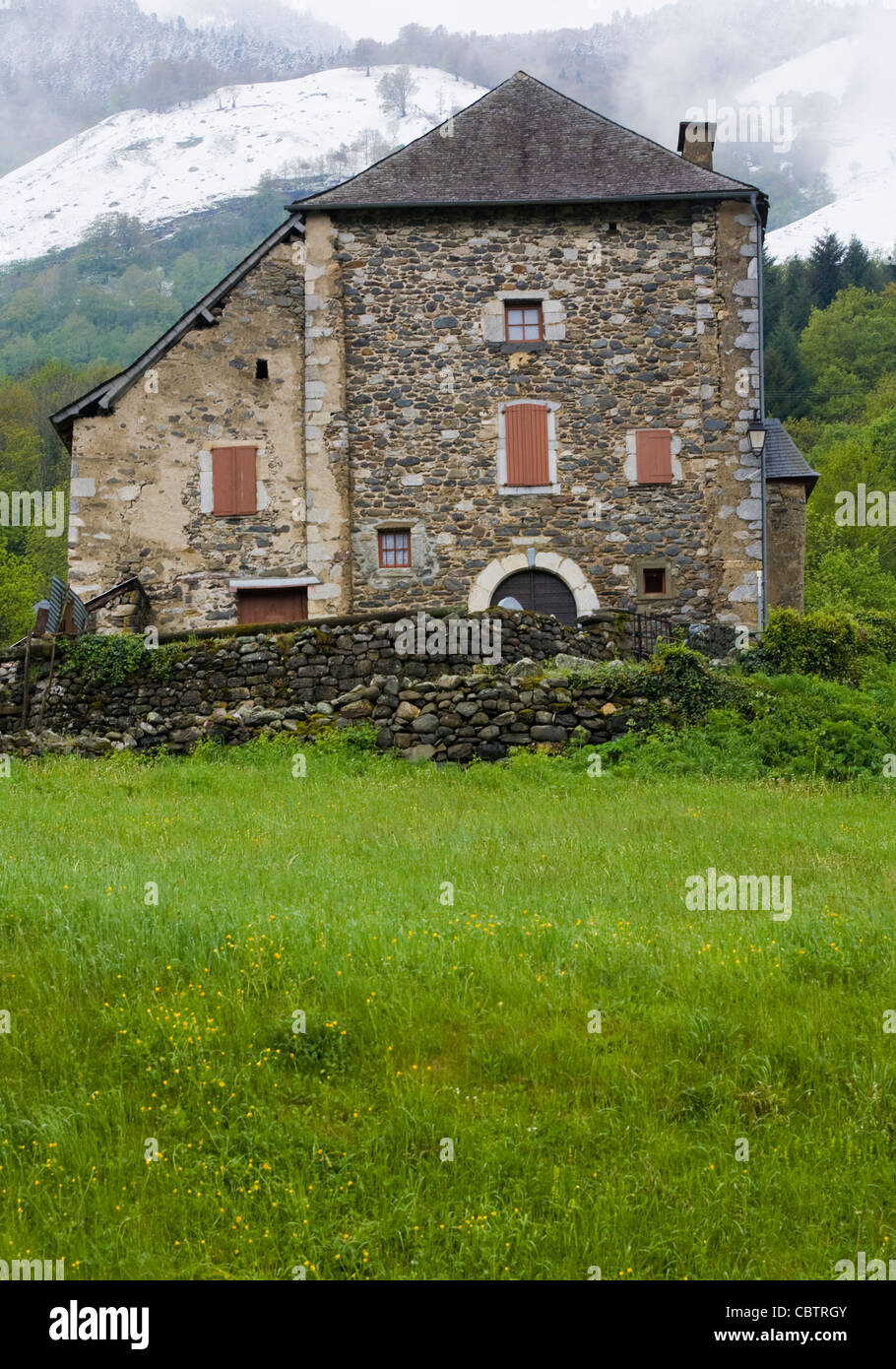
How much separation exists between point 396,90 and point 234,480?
160126mm

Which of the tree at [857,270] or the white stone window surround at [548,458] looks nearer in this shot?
the white stone window surround at [548,458]

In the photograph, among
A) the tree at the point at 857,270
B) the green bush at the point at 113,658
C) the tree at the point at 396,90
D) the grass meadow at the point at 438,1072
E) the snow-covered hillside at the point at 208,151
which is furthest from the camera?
the tree at the point at 396,90

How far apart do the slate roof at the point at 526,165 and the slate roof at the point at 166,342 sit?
97cm

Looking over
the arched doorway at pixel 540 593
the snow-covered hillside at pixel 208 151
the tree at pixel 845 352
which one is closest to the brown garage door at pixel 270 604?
the arched doorway at pixel 540 593

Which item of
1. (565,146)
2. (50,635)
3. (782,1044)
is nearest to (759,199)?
(565,146)

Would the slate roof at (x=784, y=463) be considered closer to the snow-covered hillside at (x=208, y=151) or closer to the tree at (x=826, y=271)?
the tree at (x=826, y=271)

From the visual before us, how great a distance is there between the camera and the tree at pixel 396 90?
15675 cm

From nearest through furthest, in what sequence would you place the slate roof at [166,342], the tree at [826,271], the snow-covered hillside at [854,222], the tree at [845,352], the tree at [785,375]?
1. the slate roof at [166,342]
2. the tree at [785,375]
3. the tree at [845,352]
4. the tree at [826,271]
5. the snow-covered hillside at [854,222]

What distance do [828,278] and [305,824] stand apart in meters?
60.8

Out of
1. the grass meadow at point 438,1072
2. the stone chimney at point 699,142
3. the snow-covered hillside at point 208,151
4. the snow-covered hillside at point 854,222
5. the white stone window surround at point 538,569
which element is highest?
the snow-covered hillside at point 208,151

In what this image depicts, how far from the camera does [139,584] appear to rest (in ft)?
70.3

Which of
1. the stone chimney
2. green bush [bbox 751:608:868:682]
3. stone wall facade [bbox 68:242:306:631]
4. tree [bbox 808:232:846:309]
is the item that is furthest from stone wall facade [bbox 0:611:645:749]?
tree [bbox 808:232:846:309]

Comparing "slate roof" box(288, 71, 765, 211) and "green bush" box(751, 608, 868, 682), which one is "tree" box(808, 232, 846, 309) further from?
A: "green bush" box(751, 608, 868, 682)

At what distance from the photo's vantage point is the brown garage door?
21.5m
